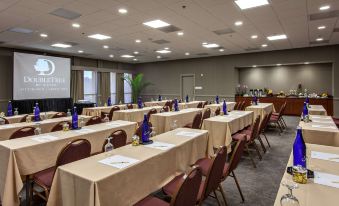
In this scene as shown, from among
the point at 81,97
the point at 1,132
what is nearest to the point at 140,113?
the point at 1,132

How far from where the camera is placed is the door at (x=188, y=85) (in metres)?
13.5

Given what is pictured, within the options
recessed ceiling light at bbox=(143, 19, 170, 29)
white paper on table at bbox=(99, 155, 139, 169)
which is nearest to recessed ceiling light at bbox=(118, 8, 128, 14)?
recessed ceiling light at bbox=(143, 19, 170, 29)

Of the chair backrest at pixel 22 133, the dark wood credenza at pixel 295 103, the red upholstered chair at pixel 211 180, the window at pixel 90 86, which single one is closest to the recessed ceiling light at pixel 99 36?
the chair backrest at pixel 22 133

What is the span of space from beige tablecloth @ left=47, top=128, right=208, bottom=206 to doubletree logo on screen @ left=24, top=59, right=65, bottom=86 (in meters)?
8.86

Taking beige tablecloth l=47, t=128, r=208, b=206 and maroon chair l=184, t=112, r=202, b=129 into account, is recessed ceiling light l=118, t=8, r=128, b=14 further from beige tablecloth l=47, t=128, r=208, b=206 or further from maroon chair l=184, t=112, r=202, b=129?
beige tablecloth l=47, t=128, r=208, b=206

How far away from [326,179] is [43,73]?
10705mm

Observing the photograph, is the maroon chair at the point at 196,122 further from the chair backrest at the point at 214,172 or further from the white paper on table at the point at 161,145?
the chair backrest at the point at 214,172

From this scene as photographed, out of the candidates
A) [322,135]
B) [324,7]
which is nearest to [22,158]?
[322,135]

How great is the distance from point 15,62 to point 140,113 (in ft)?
20.1

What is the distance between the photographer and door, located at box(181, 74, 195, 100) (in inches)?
531

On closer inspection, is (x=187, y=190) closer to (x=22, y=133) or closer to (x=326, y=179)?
(x=326, y=179)

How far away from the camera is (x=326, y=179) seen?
154 centimetres

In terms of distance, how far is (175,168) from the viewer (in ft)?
8.19

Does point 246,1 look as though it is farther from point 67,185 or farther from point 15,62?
point 15,62
